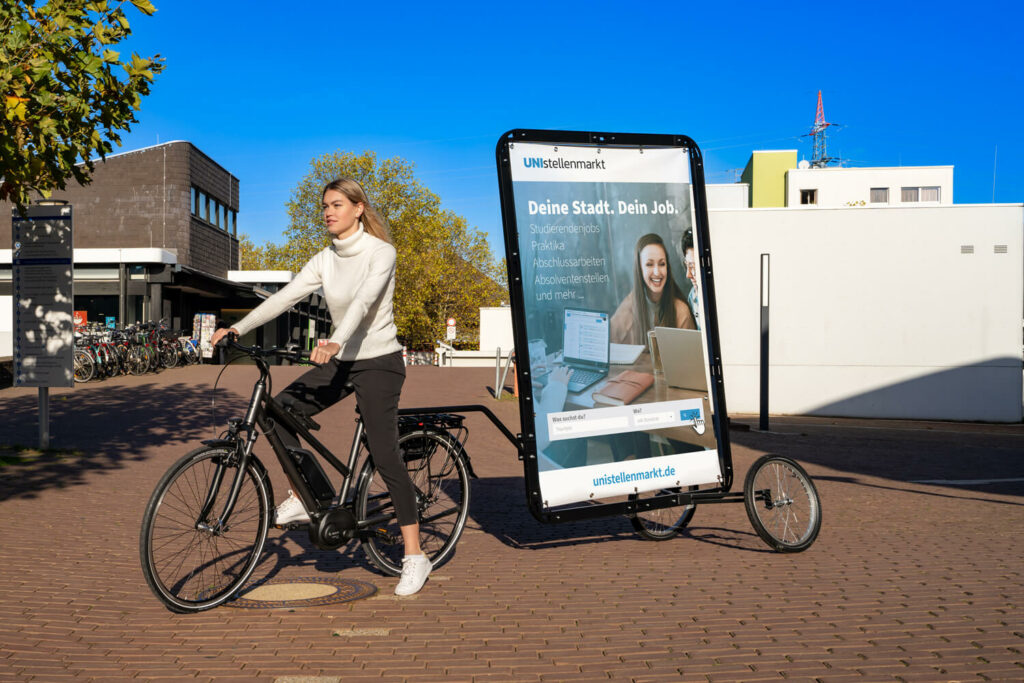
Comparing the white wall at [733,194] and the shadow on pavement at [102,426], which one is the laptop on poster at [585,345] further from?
the white wall at [733,194]

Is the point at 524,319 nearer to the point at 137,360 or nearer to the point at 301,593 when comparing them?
the point at 301,593

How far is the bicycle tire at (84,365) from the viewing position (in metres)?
22.1

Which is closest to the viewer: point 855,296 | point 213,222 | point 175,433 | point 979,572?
point 979,572

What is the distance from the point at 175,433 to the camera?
13008 mm

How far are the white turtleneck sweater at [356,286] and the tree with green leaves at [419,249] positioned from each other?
54.8 meters

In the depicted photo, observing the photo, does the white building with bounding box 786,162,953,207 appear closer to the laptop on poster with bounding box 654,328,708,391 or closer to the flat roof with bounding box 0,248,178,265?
the flat roof with bounding box 0,248,178,265

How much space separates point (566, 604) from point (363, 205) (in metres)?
2.17

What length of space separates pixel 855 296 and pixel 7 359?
17450mm

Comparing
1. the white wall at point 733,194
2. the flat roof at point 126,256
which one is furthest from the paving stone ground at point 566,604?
the white wall at point 733,194

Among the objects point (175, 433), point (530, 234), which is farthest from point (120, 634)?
point (175, 433)

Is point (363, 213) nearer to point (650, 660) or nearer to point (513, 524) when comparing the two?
point (650, 660)

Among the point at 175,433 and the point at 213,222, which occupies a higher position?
the point at 213,222

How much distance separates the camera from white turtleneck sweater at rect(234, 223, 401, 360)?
473 centimetres

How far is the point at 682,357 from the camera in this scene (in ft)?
19.9
